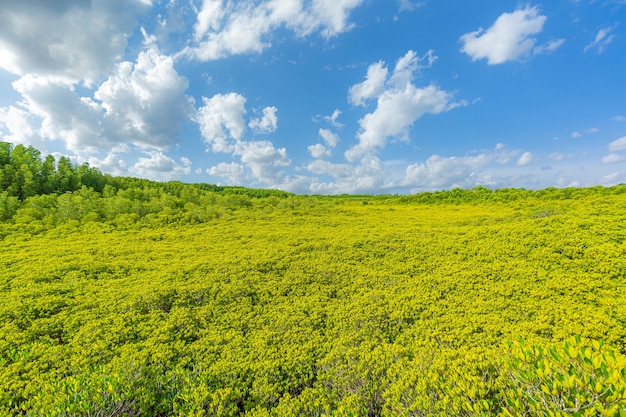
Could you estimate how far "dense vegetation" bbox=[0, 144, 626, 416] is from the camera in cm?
416

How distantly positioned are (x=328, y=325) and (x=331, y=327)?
0.11 meters

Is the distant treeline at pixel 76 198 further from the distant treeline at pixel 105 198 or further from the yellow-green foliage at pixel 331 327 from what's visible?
the yellow-green foliage at pixel 331 327

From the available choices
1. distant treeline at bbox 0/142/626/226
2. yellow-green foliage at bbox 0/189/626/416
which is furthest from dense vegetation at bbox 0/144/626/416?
distant treeline at bbox 0/142/626/226

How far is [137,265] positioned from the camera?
40.9 ft

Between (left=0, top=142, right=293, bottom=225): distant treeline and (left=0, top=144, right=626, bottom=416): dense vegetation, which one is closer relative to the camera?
(left=0, top=144, right=626, bottom=416): dense vegetation

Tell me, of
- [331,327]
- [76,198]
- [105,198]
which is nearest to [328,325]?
[331,327]

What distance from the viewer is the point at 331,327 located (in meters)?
7.44

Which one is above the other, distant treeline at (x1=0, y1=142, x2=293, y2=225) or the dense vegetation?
distant treeline at (x1=0, y1=142, x2=293, y2=225)

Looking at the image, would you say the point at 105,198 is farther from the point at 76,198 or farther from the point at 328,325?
the point at 328,325

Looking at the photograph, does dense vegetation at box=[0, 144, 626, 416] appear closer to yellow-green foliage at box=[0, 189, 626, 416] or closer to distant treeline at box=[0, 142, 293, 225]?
yellow-green foliage at box=[0, 189, 626, 416]

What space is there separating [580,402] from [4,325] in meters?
11.8

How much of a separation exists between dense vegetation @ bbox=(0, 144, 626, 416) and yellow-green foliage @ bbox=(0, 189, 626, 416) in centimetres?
4

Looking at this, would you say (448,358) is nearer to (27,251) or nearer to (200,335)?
(200,335)

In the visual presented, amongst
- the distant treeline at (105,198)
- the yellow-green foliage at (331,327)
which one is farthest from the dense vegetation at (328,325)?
the distant treeline at (105,198)
